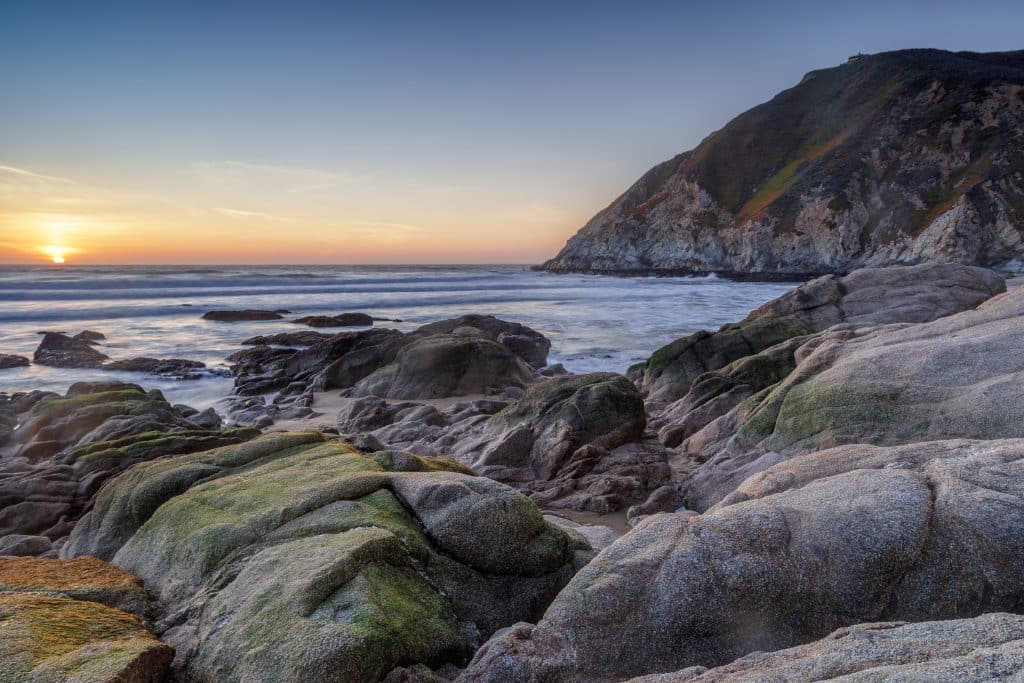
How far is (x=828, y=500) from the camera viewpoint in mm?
4289

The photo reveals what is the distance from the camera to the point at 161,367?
A: 69.3 feet

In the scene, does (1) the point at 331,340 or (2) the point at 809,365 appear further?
(1) the point at 331,340

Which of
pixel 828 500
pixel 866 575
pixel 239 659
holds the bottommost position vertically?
pixel 239 659

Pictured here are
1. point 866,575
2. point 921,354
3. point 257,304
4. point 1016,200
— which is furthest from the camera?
point 1016,200

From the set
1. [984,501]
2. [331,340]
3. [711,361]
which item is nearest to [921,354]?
[984,501]

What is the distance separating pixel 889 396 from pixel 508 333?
54.3 feet

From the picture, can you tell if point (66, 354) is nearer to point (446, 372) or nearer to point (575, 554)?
point (446, 372)

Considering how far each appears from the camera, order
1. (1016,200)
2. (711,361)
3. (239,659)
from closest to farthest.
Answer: (239,659) → (711,361) → (1016,200)

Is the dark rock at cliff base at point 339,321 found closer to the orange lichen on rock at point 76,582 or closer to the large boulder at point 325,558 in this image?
the large boulder at point 325,558

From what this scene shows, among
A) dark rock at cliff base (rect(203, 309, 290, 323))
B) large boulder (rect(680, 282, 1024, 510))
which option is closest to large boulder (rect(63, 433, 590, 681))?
large boulder (rect(680, 282, 1024, 510))

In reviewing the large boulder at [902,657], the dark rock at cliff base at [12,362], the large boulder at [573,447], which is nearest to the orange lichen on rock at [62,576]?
the large boulder at [902,657]

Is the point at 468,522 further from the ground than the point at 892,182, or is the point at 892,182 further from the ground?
the point at 892,182

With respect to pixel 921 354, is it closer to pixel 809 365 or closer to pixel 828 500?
pixel 809 365

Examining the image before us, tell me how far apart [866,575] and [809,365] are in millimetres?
5735
